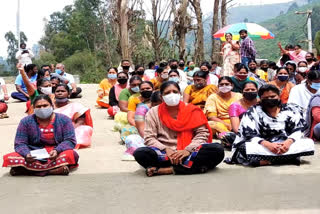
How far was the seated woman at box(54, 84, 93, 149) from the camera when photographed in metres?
6.32

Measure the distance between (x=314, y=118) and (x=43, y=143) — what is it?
3.67 meters

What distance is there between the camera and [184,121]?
4707mm

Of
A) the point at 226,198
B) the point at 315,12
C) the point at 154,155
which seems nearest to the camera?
the point at 226,198

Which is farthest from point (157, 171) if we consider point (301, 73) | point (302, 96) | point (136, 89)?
point (301, 73)

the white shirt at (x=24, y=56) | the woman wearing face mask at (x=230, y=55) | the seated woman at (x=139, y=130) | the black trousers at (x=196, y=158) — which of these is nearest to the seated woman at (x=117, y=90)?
the woman wearing face mask at (x=230, y=55)

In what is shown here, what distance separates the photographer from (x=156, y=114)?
482 cm

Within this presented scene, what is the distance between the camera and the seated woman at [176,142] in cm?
458

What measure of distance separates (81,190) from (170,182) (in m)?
0.86

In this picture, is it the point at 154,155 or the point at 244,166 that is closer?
the point at 154,155

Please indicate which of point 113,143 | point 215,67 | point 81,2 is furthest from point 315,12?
point 113,143

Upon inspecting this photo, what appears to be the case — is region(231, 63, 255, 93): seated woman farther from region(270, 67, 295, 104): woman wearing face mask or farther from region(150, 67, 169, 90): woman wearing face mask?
region(150, 67, 169, 90): woman wearing face mask

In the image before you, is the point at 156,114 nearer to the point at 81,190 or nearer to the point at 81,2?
the point at 81,190

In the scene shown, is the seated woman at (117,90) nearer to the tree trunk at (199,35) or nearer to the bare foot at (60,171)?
the bare foot at (60,171)

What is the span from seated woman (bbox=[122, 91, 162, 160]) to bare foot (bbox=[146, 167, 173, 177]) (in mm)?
948
